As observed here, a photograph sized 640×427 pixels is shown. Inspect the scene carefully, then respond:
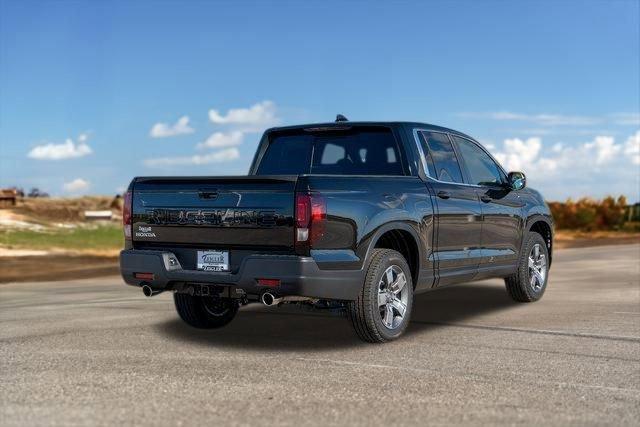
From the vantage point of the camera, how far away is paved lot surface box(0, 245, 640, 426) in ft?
15.9

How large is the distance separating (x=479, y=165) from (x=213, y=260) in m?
3.77

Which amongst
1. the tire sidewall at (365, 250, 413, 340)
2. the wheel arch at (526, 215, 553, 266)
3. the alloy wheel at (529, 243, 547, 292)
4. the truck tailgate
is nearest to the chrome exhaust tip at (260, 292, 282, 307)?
the truck tailgate

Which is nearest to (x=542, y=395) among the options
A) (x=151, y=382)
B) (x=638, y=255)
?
(x=151, y=382)

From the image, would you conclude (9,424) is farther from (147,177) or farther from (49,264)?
(49,264)

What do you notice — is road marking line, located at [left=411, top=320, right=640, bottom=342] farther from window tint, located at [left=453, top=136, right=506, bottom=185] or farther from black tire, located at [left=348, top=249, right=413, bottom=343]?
window tint, located at [left=453, top=136, right=506, bottom=185]

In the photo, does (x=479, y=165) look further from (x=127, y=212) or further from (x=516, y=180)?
(x=127, y=212)

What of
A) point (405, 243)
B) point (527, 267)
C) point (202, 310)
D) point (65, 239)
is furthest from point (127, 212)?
point (65, 239)

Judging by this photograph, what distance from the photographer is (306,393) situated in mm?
5316

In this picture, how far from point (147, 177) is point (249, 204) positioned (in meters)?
1.27

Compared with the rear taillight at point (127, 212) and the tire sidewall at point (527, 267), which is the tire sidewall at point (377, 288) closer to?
the rear taillight at point (127, 212)

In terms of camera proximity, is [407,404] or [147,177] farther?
[147,177]

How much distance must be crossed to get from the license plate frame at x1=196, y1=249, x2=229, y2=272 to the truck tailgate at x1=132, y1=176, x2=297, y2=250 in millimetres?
61

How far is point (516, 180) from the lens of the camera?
9328 mm

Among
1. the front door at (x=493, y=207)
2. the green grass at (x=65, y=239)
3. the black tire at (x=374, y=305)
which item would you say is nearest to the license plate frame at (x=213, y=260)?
the black tire at (x=374, y=305)
